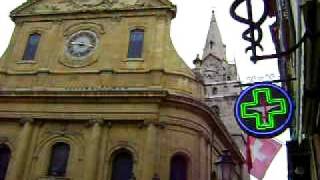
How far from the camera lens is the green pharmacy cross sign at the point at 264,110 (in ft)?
25.7

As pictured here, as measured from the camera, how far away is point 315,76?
19.1 feet

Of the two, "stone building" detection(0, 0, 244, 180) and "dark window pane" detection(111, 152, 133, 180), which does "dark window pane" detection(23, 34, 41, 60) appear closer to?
"stone building" detection(0, 0, 244, 180)

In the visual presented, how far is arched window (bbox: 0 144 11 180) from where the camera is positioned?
2170cm

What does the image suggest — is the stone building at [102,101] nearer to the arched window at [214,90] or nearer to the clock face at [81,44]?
the clock face at [81,44]

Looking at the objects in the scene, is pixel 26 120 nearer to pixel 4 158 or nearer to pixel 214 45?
pixel 4 158

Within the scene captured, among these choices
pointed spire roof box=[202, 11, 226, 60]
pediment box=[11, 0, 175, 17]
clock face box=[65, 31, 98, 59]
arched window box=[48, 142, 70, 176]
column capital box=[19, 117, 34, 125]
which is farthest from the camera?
pointed spire roof box=[202, 11, 226, 60]

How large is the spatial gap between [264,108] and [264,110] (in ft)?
0.24

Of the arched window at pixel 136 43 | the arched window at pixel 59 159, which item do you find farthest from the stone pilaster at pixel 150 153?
the arched window at pixel 136 43

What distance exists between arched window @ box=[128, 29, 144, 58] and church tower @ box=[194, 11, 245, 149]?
21.3 m

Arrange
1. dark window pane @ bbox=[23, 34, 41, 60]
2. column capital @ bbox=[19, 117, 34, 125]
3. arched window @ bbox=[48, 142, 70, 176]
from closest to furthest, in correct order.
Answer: arched window @ bbox=[48, 142, 70, 176], column capital @ bbox=[19, 117, 34, 125], dark window pane @ bbox=[23, 34, 41, 60]

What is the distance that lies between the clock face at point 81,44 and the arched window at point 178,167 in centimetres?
760

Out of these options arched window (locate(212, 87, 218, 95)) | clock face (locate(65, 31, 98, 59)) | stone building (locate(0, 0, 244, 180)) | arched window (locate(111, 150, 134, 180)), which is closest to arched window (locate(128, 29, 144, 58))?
stone building (locate(0, 0, 244, 180))

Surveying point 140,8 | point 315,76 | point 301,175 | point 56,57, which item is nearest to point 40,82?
point 56,57

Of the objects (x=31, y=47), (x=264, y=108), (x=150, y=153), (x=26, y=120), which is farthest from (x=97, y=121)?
(x=264, y=108)
